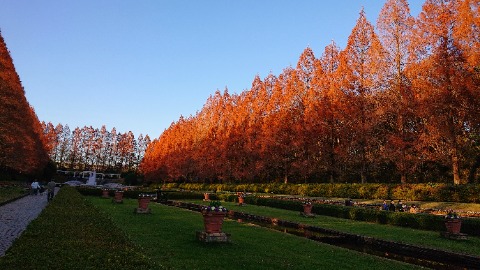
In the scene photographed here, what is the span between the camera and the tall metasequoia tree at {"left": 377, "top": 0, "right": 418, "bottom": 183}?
79.9ft

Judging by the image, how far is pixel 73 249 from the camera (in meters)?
7.45

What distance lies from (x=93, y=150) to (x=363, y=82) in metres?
87.8

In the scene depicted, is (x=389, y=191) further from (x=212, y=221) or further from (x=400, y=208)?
(x=212, y=221)

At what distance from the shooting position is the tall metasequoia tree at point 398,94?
79.9 feet

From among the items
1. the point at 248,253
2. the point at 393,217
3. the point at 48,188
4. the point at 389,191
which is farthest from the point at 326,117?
the point at 248,253

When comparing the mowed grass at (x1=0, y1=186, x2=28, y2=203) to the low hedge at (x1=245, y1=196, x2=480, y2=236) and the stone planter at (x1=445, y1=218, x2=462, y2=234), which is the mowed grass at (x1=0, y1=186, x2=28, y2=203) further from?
the stone planter at (x1=445, y1=218, x2=462, y2=234)

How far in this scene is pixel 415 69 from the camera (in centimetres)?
2477

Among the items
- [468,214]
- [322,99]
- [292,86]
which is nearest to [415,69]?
[322,99]

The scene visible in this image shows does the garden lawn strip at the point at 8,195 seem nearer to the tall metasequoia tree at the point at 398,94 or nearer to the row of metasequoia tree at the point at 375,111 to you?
the row of metasequoia tree at the point at 375,111

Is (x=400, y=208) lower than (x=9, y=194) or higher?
higher

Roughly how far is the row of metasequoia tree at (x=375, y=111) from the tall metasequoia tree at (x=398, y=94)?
0.25 feet

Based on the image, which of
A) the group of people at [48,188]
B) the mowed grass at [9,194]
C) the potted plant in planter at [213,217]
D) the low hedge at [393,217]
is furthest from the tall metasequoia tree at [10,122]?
the potted plant in planter at [213,217]

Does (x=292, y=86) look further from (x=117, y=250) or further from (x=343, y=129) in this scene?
(x=117, y=250)

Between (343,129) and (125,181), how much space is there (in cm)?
6339
